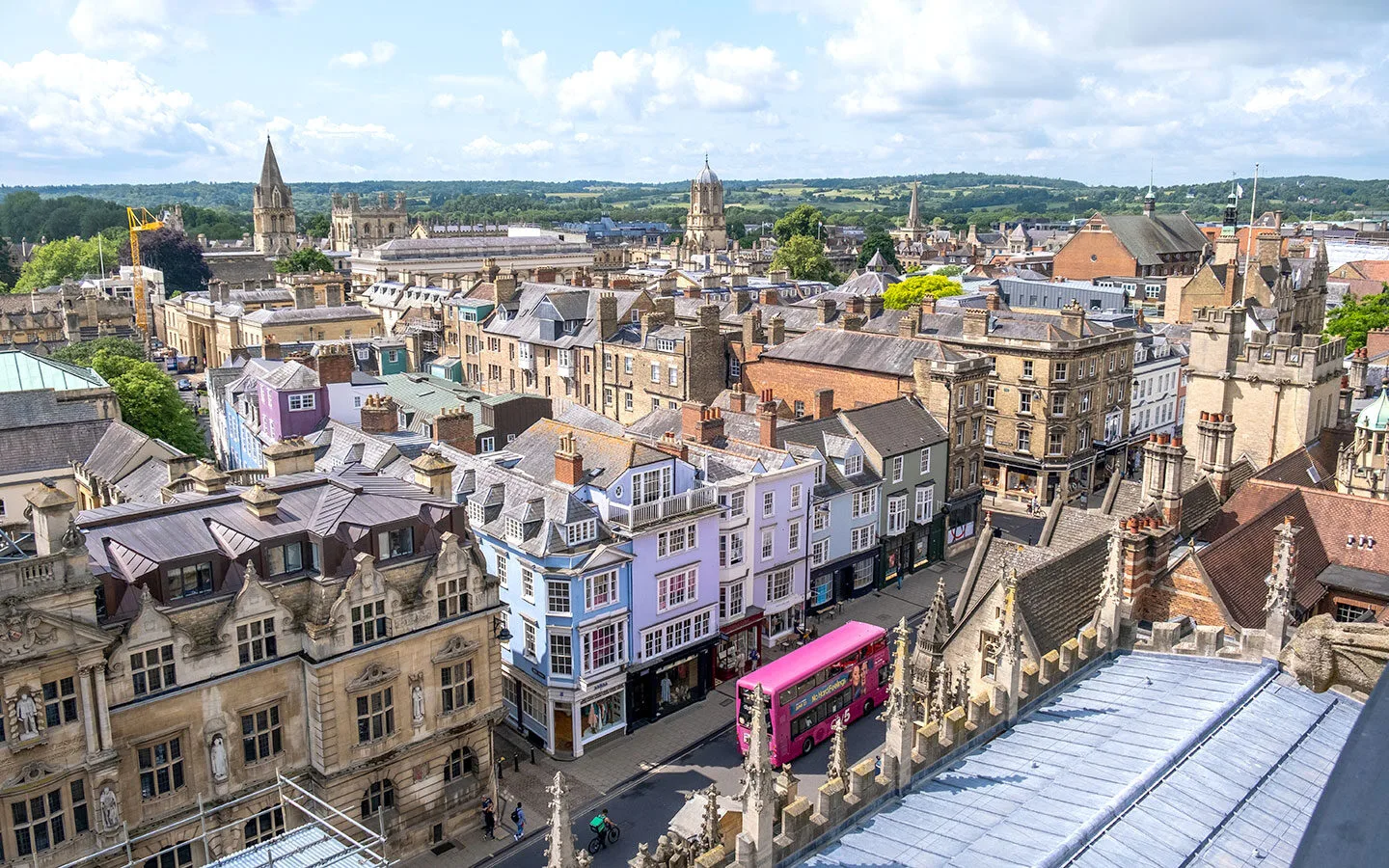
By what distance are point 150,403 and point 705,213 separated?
139598 millimetres

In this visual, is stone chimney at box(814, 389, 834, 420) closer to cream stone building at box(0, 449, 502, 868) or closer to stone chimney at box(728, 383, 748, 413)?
stone chimney at box(728, 383, 748, 413)

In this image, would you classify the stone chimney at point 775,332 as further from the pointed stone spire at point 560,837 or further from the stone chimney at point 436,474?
the pointed stone spire at point 560,837

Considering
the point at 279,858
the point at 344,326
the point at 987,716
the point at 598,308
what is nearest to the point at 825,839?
the point at 987,716

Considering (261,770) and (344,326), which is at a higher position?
(344,326)

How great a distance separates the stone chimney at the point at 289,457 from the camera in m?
35.0

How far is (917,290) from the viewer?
3925 inches

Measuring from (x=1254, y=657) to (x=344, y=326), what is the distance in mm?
77446

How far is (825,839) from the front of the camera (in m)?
15.0

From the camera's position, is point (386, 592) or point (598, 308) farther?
point (598, 308)

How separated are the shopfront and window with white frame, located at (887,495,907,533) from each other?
47.2 feet

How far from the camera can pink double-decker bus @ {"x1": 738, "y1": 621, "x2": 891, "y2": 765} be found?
114 ft

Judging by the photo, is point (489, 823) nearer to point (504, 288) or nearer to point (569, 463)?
point (569, 463)

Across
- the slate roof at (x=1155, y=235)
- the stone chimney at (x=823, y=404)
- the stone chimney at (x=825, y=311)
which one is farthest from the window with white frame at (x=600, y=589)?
the slate roof at (x=1155, y=235)

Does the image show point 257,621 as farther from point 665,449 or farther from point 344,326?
point 344,326
